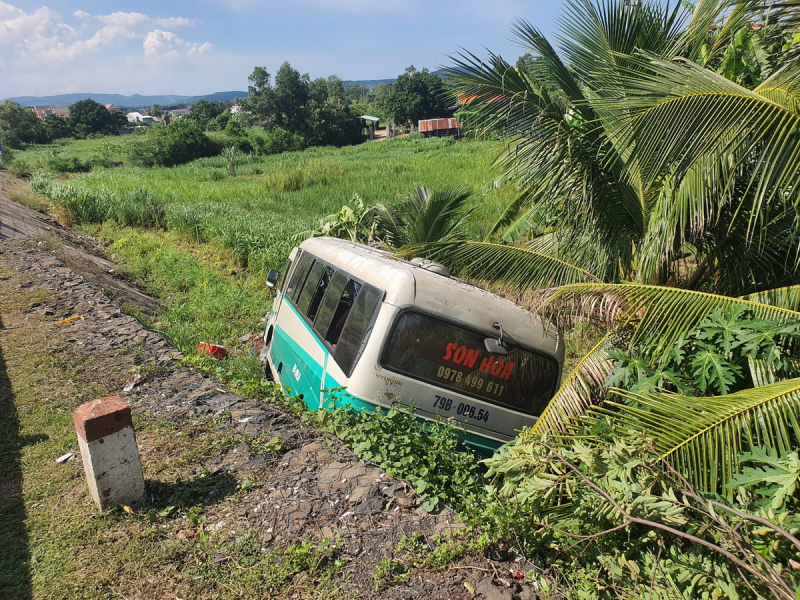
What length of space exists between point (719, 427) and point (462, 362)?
174cm

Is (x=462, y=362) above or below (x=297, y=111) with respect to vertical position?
below

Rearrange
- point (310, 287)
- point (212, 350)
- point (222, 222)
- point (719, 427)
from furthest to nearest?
1. point (222, 222)
2. point (212, 350)
3. point (310, 287)
4. point (719, 427)

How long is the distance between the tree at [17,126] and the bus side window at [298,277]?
61.4 meters

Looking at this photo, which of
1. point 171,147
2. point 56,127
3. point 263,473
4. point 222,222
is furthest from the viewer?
point 56,127

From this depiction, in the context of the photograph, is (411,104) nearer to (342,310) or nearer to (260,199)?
(260,199)

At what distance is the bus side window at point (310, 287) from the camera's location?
214 inches

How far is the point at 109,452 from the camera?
3.05 metres

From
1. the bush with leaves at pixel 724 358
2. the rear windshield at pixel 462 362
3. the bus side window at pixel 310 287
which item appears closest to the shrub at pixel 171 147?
the bus side window at pixel 310 287

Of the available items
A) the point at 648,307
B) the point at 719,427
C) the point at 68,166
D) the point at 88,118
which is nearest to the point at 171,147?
the point at 68,166

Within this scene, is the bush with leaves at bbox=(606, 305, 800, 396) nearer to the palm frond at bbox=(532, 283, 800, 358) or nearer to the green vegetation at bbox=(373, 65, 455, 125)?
the palm frond at bbox=(532, 283, 800, 358)

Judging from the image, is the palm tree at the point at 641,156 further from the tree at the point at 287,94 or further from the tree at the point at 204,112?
the tree at the point at 204,112

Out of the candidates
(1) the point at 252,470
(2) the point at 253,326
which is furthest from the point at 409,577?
(2) the point at 253,326

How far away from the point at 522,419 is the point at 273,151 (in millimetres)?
50210

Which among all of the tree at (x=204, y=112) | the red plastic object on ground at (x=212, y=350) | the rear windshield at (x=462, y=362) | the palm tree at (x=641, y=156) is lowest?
the red plastic object on ground at (x=212, y=350)
